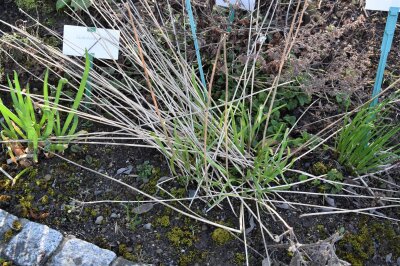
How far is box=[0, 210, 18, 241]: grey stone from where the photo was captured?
188 centimetres

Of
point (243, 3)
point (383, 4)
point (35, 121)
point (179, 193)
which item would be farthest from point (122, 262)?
point (383, 4)

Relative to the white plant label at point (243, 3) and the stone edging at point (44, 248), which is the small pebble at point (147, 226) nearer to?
the stone edging at point (44, 248)

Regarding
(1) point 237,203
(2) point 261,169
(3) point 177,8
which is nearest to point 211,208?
(1) point 237,203

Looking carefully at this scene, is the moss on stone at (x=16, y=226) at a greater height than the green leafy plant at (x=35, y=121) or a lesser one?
lesser

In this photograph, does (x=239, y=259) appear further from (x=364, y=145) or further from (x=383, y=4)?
(x=383, y=4)

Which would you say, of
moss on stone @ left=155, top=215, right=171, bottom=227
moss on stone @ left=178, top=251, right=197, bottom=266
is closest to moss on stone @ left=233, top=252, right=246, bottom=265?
moss on stone @ left=178, top=251, right=197, bottom=266

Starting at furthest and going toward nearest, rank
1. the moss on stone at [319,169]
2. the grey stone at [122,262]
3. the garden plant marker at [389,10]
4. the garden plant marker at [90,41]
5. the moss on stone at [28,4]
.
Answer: the moss on stone at [28,4] < the garden plant marker at [90,41] < the moss on stone at [319,169] < the garden plant marker at [389,10] < the grey stone at [122,262]

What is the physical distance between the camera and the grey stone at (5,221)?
188 cm

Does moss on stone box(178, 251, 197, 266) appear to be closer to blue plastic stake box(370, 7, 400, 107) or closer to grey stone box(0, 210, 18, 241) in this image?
grey stone box(0, 210, 18, 241)

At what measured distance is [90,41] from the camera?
2.23 metres

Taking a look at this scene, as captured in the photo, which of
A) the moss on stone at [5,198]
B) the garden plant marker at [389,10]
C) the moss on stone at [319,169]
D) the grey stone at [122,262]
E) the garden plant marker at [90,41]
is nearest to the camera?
the grey stone at [122,262]

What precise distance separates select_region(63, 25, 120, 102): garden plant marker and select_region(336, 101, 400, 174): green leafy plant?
1084 millimetres

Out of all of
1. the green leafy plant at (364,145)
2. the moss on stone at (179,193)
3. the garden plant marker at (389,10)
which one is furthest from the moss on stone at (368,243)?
the moss on stone at (179,193)

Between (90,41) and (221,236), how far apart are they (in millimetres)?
1075
